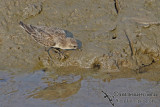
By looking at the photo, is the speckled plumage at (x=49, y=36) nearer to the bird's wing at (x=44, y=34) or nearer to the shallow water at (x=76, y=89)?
the bird's wing at (x=44, y=34)

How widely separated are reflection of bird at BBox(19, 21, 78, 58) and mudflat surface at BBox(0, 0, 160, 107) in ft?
0.84

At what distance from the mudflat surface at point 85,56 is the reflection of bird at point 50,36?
0.26 meters

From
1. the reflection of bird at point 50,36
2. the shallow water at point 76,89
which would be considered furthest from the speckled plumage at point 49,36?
the shallow water at point 76,89

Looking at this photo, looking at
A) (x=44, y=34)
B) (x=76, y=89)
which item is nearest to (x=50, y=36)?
(x=44, y=34)

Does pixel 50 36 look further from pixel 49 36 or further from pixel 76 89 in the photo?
pixel 76 89

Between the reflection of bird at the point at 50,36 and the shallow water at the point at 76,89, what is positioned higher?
the reflection of bird at the point at 50,36

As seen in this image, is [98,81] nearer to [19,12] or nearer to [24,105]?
[24,105]

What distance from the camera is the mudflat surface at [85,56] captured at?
6473mm

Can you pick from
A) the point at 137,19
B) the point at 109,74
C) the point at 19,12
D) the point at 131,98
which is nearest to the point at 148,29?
the point at 137,19

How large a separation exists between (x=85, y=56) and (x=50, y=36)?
3.64ft

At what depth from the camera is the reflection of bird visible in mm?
7824

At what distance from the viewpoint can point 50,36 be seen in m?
7.93

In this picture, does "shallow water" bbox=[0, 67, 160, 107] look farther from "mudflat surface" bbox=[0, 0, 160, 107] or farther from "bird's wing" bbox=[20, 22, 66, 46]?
"bird's wing" bbox=[20, 22, 66, 46]

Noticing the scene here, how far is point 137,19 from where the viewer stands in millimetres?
8258
